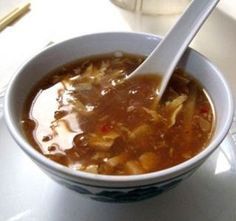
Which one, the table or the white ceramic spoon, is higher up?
the white ceramic spoon

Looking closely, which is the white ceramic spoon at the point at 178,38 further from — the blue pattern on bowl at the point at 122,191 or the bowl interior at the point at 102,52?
the blue pattern on bowl at the point at 122,191

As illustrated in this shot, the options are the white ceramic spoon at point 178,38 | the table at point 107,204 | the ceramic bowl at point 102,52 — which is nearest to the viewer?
the ceramic bowl at point 102,52

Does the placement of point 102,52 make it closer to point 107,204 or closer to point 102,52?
point 102,52

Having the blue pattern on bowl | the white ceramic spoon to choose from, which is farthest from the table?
the white ceramic spoon

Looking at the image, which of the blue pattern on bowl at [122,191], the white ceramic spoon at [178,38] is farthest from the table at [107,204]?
the white ceramic spoon at [178,38]

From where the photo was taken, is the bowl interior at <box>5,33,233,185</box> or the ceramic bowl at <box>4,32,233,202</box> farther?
the bowl interior at <box>5,33,233,185</box>

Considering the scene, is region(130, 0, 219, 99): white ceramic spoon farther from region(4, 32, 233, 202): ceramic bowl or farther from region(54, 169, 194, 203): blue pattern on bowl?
region(54, 169, 194, 203): blue pattern on bowl

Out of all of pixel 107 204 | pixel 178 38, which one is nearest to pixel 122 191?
pixel 107 204

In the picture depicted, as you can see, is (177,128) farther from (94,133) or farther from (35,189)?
(35,189)
